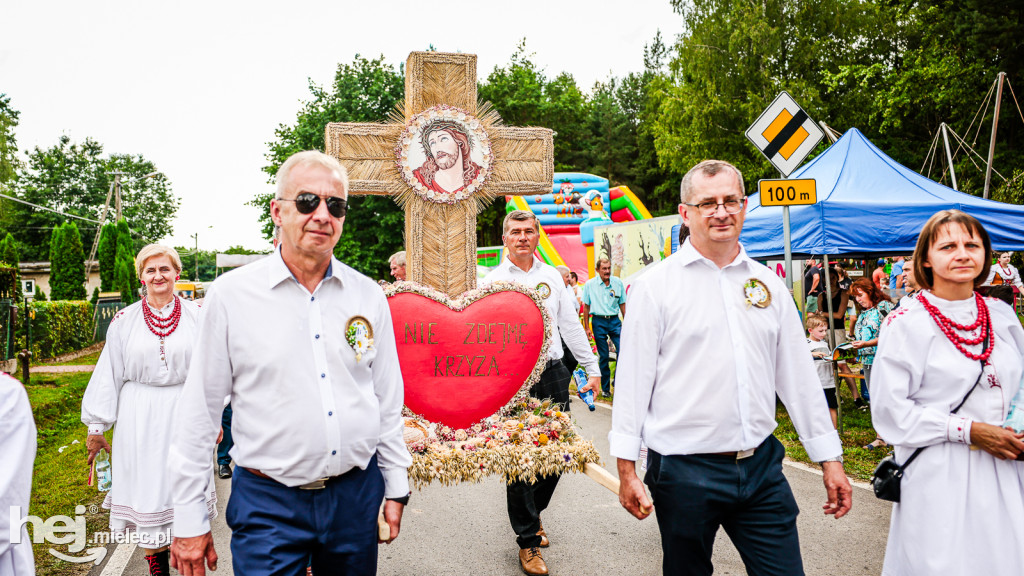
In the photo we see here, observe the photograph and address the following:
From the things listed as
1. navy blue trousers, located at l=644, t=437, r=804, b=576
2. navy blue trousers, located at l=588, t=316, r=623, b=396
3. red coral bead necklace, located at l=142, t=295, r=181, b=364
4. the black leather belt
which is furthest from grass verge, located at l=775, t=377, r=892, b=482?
red coral bead necklace, located at l=142, t=295, r=181, b=364

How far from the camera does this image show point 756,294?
8.36 feet

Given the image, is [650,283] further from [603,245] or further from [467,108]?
[603,245]

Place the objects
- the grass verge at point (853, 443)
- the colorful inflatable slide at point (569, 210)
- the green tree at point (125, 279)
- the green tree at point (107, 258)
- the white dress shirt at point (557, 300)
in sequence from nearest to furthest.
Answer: the white dress shirt at point (557, 300) → the grass verge at point (853, 443) → the colorful inflatable slide at point (569, 210) → the green tree at point (125, 279) → the green tree at point (107, 258)

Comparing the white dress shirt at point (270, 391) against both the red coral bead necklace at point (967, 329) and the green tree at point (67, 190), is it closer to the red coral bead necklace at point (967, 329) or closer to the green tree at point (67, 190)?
the red coral bead necklace at point (967, 329)

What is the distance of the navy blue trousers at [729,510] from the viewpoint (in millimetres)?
2395

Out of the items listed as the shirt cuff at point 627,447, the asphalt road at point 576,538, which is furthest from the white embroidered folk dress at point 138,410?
the shirt cuff at point 627,447

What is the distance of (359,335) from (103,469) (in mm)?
2788

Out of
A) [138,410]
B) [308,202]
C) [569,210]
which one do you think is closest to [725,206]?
[308,202]

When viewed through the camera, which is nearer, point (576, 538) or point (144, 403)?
point (144, 403)

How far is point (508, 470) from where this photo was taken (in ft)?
11.1

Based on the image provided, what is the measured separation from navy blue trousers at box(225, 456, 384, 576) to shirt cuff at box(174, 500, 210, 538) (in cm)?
10

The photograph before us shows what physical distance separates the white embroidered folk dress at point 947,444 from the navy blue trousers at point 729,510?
Result: 55 cm

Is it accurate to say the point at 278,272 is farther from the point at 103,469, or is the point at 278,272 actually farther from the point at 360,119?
the point at 360,119

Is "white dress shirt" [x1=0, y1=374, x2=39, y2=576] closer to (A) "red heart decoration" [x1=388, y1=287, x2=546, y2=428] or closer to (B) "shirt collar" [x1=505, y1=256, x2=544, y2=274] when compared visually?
(A) "red heart decoration" [x1=388, y1=287, x2=546, y2=428]
